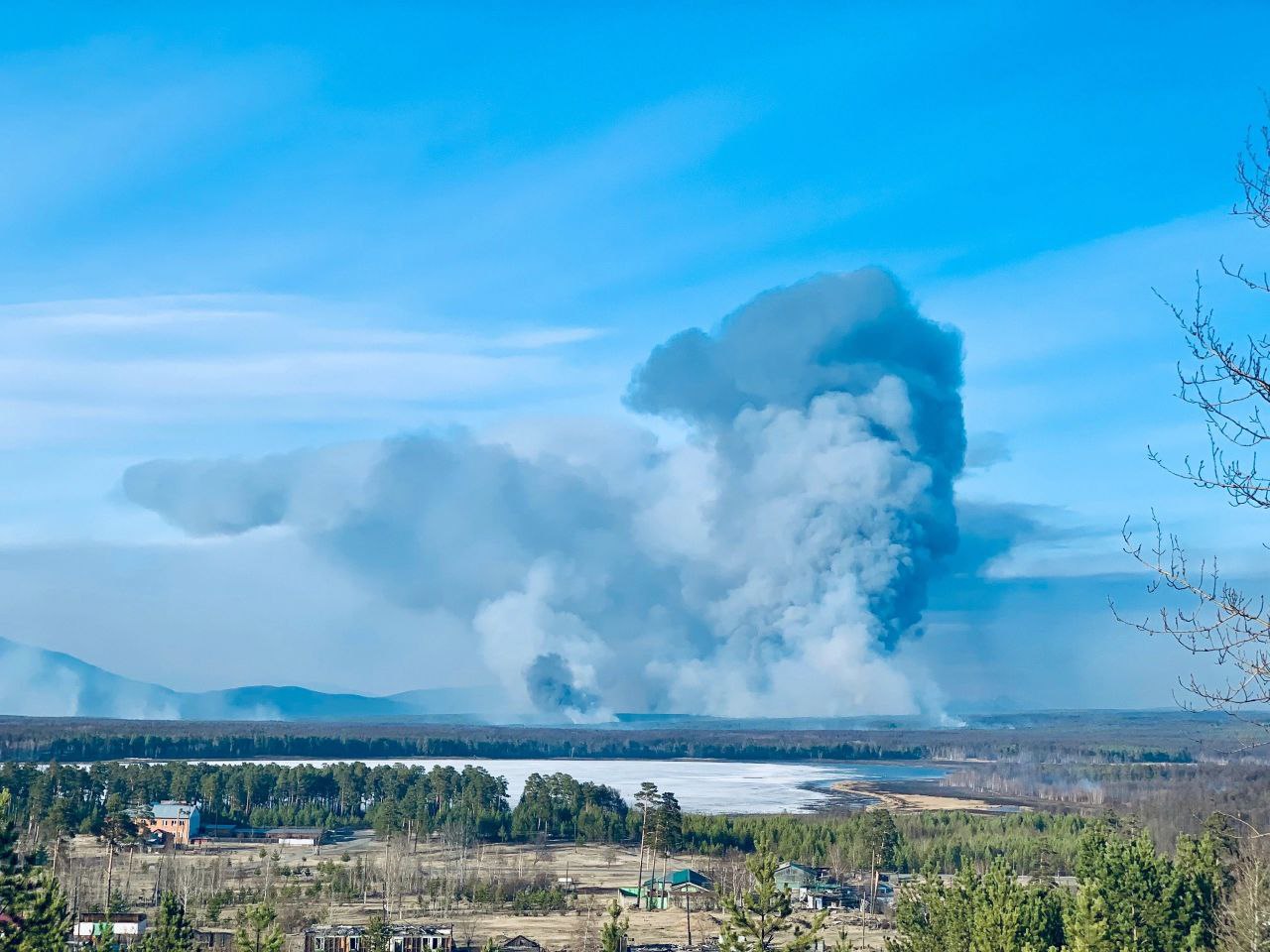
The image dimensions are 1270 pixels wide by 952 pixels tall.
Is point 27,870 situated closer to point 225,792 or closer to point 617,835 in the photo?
point 617,835

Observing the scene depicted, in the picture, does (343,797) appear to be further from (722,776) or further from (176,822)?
(722,776)

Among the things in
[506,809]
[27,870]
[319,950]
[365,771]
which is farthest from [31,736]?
[27,870]

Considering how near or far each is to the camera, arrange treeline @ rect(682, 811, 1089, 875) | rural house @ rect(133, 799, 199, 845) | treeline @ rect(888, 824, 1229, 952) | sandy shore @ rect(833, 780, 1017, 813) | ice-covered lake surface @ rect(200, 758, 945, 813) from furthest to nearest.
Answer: ice-covered lake surface @ rect(200, 758, 945, 813) < sandy shore @ rect(833, 780, 1017, 813) < rural house @ rect(133, 799, 199, 845) < treeline @ rect(682, 811, 1089, 875) < treeline @ rect(888, 824, 1229, 952)

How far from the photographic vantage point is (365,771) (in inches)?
4331

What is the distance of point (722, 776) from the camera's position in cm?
16088

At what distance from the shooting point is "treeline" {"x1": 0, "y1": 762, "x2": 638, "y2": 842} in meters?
86.2

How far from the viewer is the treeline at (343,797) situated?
86250 mm

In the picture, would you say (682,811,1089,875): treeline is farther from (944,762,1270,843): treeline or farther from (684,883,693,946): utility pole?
(684,883,693,946): utility pole

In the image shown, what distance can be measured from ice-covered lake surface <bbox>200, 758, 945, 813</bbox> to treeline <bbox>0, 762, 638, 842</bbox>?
13975 mm

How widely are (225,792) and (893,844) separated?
55.8m

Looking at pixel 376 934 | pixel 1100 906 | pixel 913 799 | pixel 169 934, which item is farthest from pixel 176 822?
pixel 1100 906

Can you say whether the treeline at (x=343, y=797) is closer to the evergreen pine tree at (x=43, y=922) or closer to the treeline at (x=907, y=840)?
the treeline at (x=907, y=840)

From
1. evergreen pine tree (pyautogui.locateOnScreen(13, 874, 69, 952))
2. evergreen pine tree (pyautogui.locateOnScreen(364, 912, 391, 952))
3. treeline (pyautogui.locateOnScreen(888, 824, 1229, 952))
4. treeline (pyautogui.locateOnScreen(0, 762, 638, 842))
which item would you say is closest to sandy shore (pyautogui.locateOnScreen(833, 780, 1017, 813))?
treeline (pyautogui.locateOnScreen(0, 762, 638, 842))

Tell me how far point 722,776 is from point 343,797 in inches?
2685
